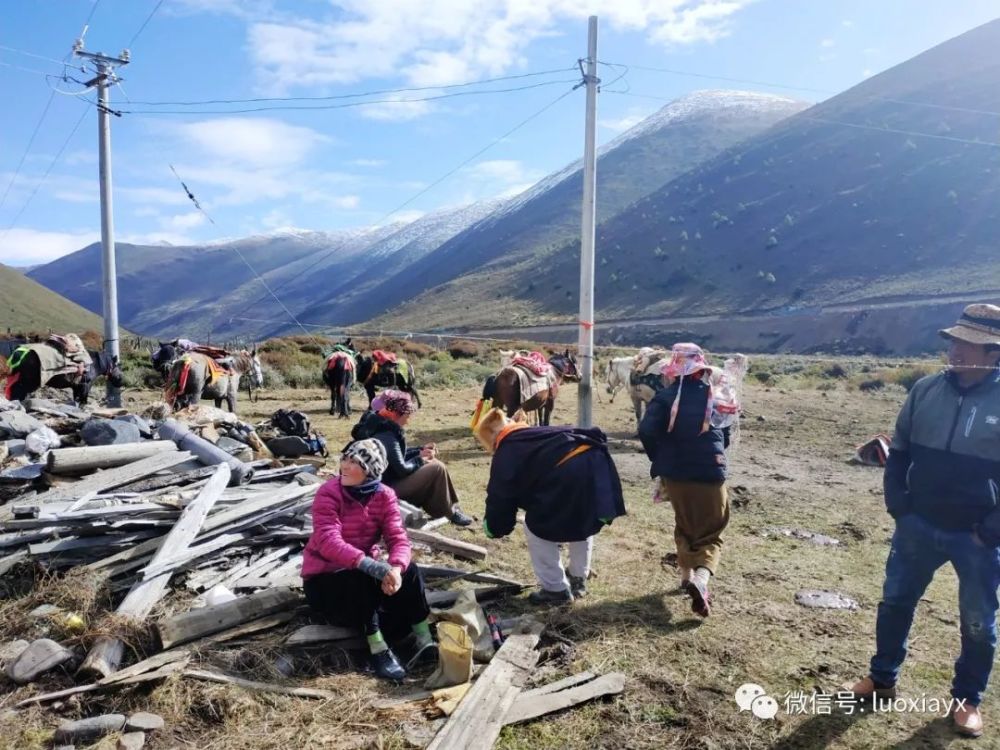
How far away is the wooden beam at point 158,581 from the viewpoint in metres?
3.66

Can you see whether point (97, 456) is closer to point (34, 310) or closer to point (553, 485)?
point (553, 485)

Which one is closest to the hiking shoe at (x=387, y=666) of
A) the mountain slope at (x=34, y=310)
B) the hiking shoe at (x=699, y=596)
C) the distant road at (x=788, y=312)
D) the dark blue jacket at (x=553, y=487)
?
the dark blue jacket at (x=553, y=487)

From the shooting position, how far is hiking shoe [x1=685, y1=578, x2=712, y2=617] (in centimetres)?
448

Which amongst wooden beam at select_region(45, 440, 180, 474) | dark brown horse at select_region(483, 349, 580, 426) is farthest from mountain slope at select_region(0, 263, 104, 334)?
wooden beam at select_region(45, 440, 180, 474)

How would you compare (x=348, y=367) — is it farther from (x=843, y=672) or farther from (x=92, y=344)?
(x=92, y=344)

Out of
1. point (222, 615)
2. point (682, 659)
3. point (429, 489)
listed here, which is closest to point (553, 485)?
point (682, 659)

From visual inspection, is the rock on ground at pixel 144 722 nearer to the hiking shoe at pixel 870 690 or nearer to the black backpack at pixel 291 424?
the hiking shoe at pixel 870 690

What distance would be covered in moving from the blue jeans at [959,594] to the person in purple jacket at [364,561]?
251cm

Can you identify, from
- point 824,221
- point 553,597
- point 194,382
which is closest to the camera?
point 553,597

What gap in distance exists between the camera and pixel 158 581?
4.46 metres

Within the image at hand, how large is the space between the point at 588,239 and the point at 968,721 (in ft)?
23.9

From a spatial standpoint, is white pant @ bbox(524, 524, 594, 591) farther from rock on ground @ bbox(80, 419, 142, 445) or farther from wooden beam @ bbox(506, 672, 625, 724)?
rock on ground @ bbox(80, 419, 142, 445)

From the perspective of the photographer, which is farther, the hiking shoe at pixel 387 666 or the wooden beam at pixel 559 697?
the hiking shoe at pixel 387 666

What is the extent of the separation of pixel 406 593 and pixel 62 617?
2169 millimetres
